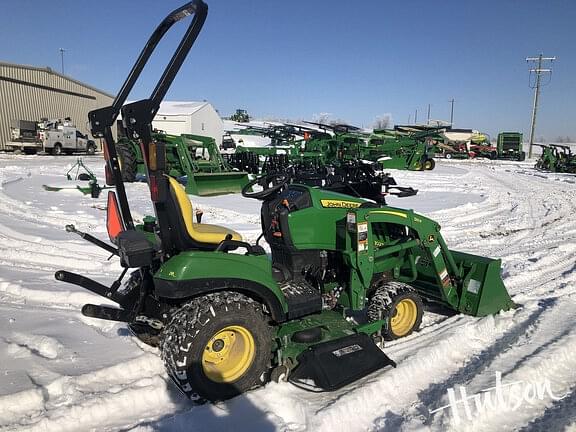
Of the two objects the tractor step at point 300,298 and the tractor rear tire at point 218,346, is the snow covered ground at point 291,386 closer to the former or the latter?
the tractor rear tire at point 218,346

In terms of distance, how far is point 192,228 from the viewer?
298 centimetres

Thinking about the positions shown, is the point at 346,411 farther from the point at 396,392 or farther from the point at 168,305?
the point at 168,305

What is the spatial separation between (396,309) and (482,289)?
0.88m

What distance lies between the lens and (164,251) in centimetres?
291

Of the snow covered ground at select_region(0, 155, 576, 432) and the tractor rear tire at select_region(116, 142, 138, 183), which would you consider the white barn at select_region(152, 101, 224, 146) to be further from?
the snow covered ground at select_region(0, 155, 576, 432)

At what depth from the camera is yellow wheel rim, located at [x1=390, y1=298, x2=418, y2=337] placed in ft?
12.2

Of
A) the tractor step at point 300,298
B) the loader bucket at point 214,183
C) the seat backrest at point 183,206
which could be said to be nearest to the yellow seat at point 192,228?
the seat backrest at point 183,206

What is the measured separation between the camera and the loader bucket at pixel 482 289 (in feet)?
13.0

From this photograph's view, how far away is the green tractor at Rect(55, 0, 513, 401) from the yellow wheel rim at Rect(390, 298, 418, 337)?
0.04ft

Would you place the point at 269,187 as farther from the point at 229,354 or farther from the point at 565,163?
the point at 565,163

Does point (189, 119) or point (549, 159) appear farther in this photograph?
point (189, 119)

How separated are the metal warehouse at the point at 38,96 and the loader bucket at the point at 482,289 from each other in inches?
1186

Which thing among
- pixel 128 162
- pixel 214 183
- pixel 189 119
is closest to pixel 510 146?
pixel 189 119

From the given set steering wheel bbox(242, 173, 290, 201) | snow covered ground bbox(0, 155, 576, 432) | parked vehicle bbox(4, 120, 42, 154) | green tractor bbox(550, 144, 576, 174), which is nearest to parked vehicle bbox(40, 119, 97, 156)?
parked vehicle bbox(4, 120, 42, 154)
